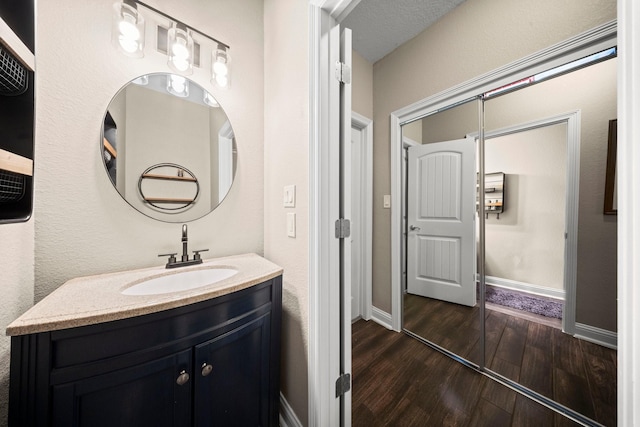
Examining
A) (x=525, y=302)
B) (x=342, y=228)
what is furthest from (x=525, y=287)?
(x=342, y=228)

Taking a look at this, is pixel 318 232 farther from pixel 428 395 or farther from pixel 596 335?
pixel 596 335

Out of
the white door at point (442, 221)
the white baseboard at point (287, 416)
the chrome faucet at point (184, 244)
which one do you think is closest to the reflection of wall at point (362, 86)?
the white door at point (442, 221)

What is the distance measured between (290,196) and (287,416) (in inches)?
47.3

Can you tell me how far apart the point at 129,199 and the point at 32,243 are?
0.35 meters

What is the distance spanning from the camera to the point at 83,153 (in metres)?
0.97

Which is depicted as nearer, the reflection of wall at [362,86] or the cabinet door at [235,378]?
the cabinet door at [235,378]

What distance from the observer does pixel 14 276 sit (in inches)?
29.1

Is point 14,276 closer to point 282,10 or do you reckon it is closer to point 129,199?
point 129,199

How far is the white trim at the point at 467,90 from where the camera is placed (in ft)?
3.84

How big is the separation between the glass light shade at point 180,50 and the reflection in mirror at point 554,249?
81.4 inches

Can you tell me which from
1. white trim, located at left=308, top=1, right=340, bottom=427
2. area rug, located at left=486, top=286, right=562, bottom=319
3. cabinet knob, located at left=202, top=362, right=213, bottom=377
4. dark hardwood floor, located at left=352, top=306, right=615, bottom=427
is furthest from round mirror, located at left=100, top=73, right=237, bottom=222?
area rug, located at left=486, top=286, right=562, bottom=319

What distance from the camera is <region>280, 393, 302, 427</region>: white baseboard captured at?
111 centimetres

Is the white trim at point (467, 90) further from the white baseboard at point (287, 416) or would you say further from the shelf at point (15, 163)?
the shelf at point (15, 163)

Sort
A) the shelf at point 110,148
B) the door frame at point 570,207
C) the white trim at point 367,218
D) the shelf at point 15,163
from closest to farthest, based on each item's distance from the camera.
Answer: the shelf at point 15,163 < the shelf at point 110,148 < the door frame at point 570,207 < the white trim at point 367,218
